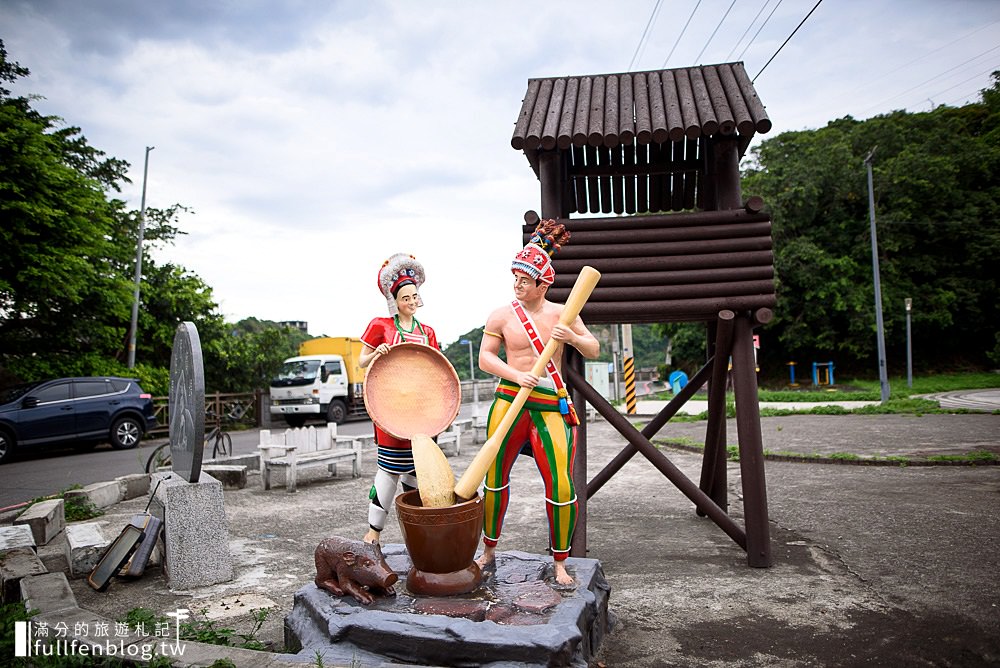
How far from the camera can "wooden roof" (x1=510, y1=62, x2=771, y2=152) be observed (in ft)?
16.0

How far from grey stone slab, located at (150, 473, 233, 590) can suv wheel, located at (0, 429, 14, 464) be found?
9.10 m

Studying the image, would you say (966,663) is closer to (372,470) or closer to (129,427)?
(372,470)

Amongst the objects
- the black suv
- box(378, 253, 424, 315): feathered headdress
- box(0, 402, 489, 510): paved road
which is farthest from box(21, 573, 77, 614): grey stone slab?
the black suv

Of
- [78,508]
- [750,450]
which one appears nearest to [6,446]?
[78,508]

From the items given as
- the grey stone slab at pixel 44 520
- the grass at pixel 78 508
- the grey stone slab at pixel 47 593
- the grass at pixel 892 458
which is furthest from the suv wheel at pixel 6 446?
the grass at pixel 892 458

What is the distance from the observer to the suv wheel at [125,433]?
1332 centimetres

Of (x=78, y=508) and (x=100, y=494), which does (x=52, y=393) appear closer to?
(x=100, y=494)

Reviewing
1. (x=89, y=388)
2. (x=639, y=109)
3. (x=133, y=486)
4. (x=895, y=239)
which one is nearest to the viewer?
(x=639, y=109)

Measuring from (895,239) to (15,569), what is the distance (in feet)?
100

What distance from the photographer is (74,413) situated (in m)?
12.6

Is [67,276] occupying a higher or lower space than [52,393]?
higher

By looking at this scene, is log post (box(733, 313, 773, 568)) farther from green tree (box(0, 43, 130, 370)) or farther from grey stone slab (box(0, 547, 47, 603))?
green tree (box(0, 43, 130, 370))

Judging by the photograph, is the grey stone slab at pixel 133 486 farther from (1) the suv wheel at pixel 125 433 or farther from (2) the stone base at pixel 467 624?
(1) the suv wheel at pixel 125 433

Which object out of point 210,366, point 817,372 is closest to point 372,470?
point 210,366
